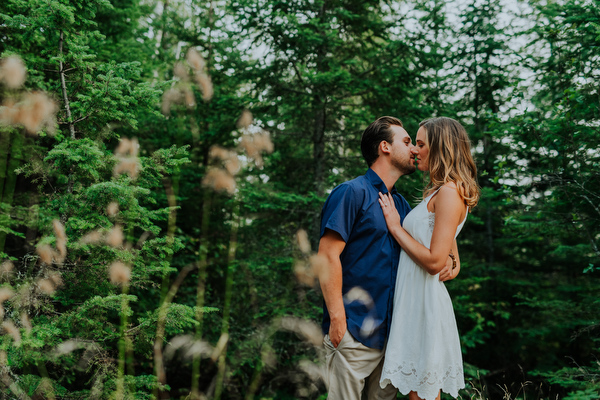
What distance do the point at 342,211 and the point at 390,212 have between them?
0.31 meters

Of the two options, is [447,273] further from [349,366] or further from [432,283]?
[349,366]

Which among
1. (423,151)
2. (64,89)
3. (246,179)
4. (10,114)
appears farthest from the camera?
(246,179)

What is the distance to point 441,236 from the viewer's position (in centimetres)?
204

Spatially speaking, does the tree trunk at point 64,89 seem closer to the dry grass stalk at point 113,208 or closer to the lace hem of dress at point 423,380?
the dry grass stalk at point 113,208

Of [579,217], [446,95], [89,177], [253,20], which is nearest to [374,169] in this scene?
[89,177]

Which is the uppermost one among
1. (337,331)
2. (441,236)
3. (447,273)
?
(441,236)

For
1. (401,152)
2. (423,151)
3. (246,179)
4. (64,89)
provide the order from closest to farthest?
(423,151), (401,152), (64,89), (246,179)

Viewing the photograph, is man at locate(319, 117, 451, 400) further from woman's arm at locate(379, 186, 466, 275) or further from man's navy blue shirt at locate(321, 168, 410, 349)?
woman's arm at locate(379, 186, 466, 275)

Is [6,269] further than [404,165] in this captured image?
Yes

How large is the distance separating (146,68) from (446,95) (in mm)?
4858

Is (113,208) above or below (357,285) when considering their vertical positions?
above

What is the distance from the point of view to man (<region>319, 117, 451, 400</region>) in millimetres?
2070

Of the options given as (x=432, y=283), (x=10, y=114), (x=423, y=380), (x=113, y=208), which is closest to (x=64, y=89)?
(x=10, y=114)

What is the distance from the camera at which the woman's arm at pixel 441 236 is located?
2027 mm
